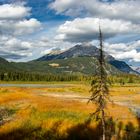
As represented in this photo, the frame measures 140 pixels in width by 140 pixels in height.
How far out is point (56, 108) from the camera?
5909cm

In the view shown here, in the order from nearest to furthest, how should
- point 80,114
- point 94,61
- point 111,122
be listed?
point 94,61 → point 111,122 → point 80,114

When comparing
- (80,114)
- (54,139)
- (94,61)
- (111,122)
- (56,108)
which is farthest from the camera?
(56,108)

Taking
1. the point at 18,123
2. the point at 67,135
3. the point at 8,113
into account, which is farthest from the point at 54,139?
the point at 8,113

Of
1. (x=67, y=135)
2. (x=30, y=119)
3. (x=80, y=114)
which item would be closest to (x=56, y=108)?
(x=80, y=114)

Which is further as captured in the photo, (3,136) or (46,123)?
(46,123)

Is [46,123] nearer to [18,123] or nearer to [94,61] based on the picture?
[18,123]

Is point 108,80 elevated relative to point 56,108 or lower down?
elevated

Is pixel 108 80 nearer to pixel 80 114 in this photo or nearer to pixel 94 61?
pixel 94 61

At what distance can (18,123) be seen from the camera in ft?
148

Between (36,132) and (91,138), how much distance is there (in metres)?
6.83

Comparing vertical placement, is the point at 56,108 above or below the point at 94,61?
below

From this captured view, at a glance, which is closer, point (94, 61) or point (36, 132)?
point (94, 61)

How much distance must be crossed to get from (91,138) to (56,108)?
19.4 metres

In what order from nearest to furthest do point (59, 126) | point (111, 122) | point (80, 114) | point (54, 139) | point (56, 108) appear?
1. point (54, 139)
2. point (59, 126)
3. point (111, 122)
4. point (80, 114)
5. point (56, 108)
